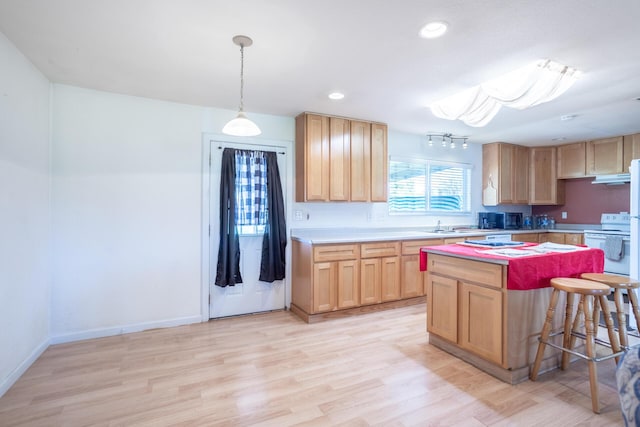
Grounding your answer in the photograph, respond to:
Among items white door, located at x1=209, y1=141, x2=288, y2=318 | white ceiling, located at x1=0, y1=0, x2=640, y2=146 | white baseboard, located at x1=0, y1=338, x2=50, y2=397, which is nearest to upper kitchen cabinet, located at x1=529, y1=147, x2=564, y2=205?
white ceiling, located at x1=0, y1=0, x2=640, y2=146

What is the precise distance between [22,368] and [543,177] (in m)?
7.35

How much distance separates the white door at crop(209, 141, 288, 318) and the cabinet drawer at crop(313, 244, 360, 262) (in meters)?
0.74

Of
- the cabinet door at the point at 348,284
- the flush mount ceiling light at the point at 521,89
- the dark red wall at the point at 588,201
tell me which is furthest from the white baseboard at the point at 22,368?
the dark red wall at the point at 588,201

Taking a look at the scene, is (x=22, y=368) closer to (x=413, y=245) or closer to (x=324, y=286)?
(x=324, y=286)

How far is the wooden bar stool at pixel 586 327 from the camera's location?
6.45 feet

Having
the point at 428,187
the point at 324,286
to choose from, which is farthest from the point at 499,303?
the point at 428,187

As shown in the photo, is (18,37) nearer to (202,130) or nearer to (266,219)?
(202,130)

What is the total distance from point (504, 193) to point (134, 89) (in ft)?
18.3

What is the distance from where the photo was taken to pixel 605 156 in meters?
4.88

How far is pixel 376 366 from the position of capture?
98.7 inches

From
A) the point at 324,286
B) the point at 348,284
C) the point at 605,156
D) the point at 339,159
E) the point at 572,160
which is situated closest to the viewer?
the point at 324,286

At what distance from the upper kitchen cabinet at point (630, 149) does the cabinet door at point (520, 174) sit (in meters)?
1.27

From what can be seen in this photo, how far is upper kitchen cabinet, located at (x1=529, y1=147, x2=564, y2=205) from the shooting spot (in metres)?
5.57

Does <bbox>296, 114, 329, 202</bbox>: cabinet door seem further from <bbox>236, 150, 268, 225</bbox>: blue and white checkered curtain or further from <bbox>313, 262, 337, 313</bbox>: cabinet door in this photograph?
<bbox>313, 262, 337, 313</bbox>: cabinet door
